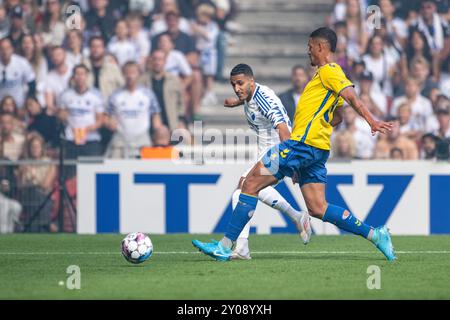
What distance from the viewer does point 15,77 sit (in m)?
18.9

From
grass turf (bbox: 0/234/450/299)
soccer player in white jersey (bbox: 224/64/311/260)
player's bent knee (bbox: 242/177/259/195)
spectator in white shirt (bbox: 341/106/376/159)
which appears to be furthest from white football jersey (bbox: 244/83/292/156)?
spectator in white shirt (bbox: 341/106/376/159)

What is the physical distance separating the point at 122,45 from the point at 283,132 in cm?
909

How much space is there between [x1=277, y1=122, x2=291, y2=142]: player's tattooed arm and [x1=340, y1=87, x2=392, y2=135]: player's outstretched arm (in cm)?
78

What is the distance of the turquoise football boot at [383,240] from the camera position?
34.4 feet

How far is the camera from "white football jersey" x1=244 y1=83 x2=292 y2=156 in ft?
35.6

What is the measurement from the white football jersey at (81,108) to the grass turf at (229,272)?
16.0ft

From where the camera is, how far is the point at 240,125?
19250mm

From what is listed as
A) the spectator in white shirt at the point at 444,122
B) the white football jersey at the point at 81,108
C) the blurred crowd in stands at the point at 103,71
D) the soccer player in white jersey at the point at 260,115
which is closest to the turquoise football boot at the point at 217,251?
the soccer player in white jersey at the point at 260,115

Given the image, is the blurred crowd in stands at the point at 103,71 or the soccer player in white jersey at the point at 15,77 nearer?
the blurred crowd in stands at the point at 103,71

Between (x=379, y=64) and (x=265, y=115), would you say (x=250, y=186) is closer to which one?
(x=265, y=115)

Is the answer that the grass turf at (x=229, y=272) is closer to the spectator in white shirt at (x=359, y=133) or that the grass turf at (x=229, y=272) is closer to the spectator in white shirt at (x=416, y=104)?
the spectator in white shirt at (x=359, y=133)
